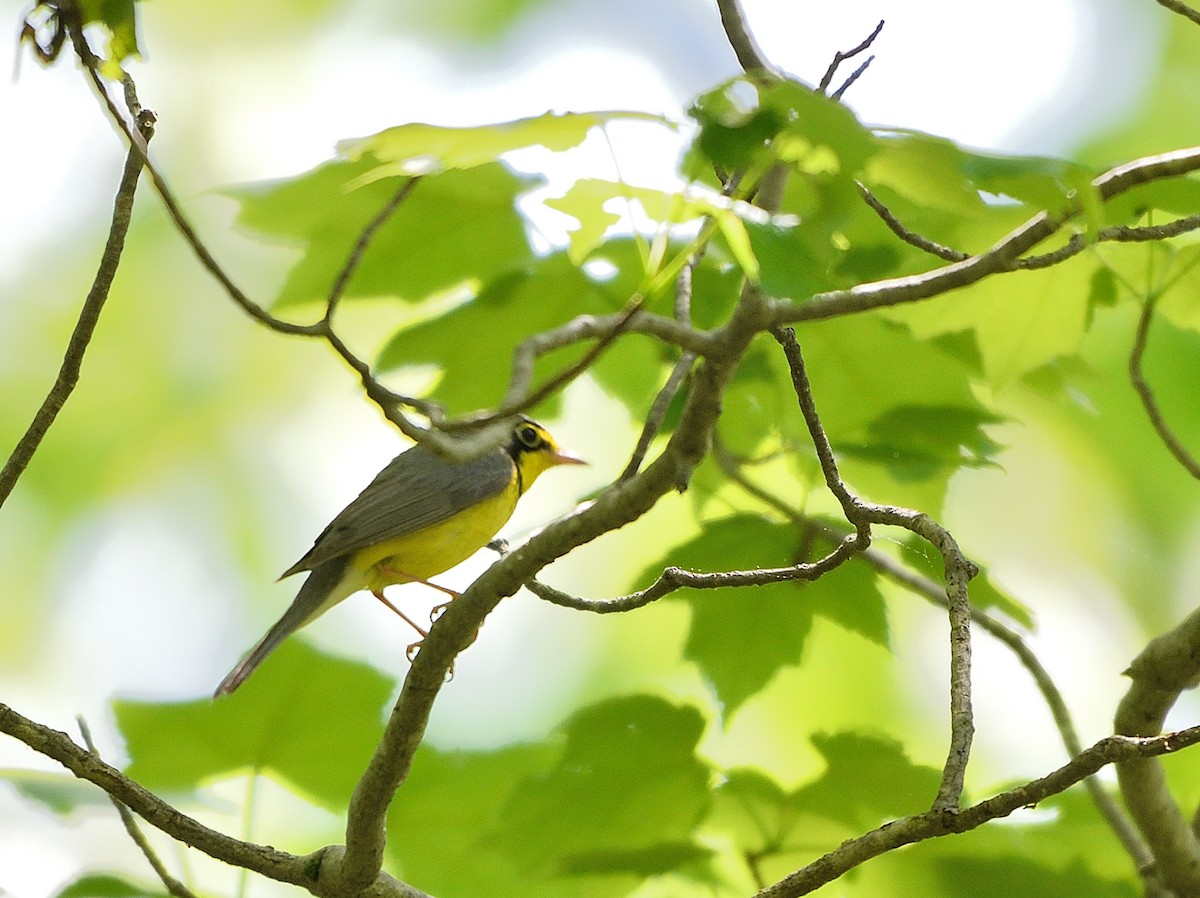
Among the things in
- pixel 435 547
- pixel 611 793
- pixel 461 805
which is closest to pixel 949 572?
pixel 611 793

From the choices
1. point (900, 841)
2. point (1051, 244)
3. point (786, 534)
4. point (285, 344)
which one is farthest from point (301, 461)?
point (900, 841)

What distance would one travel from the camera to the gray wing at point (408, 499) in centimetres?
348

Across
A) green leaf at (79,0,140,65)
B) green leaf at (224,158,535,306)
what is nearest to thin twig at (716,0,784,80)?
green leaf at (224,158,535,306)

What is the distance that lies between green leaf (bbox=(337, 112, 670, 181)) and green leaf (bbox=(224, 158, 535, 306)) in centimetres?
116

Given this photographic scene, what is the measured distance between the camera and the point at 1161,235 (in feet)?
6.14

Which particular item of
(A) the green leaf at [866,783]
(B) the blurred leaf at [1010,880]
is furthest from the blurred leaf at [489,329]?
(B) the blurred leaf at [1010,880]

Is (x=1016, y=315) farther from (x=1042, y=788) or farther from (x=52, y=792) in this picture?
(x=52, y=792)

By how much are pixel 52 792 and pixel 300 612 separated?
3.15 ft

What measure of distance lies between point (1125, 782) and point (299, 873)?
181 centimetres

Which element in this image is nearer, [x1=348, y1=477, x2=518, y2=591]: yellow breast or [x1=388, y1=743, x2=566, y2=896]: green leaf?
[x1=388, y1=743, x2=566, y2=896]: green leaf

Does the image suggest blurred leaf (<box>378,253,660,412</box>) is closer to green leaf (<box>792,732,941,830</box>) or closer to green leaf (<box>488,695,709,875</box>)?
green leaf (<box>488,695,709,875</box>)

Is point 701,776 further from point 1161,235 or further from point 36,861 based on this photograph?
point 36,861

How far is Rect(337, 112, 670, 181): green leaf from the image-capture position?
4.20ft

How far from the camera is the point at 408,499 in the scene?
3.68m
